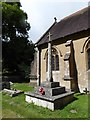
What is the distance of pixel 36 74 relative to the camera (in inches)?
860

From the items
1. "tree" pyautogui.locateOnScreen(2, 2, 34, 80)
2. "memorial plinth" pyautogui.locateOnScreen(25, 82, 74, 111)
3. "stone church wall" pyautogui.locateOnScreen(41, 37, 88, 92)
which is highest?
"tree" pyautogui.locateOnScreen(2, 2, 34, 80)

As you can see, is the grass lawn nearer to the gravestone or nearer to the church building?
the gravestone

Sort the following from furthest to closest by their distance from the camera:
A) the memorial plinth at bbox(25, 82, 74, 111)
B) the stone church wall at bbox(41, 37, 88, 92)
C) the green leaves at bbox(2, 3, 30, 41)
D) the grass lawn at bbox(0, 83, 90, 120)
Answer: the green leaves at bbox(2, 3, 30, 41)
the stone church wall at bbox(41, 37, 88, 92)
the memorial plinth at bbox(25, 82, 74, 111)
the grass lawn at bbox(0, 83, 90, 120)

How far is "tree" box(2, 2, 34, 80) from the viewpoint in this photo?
99.2ft

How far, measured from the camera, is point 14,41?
31125 mm

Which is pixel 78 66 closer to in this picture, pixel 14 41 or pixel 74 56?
pixel 74 56

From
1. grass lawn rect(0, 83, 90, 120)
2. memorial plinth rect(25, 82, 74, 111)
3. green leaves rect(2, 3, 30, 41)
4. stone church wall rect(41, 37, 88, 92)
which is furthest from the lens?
green leaves rect(2, 3, 30, 41)

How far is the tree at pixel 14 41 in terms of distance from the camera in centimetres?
3025

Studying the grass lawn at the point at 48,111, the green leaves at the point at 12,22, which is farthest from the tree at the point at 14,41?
the grass lawn at the point at 48,111

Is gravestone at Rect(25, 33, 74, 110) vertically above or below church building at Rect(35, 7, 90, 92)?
below

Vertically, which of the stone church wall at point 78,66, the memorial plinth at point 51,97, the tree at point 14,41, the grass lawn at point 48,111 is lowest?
the grass lawn at point 48,111

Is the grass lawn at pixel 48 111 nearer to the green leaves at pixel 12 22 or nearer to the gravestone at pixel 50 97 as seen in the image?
the gravestone at pixel 50 97

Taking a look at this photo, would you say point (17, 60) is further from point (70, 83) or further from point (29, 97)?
point (29, 97)

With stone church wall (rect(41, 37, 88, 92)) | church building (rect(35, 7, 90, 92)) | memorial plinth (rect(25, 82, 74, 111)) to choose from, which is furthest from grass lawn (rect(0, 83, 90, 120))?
church building (rect(35, 7, 90, 92))
